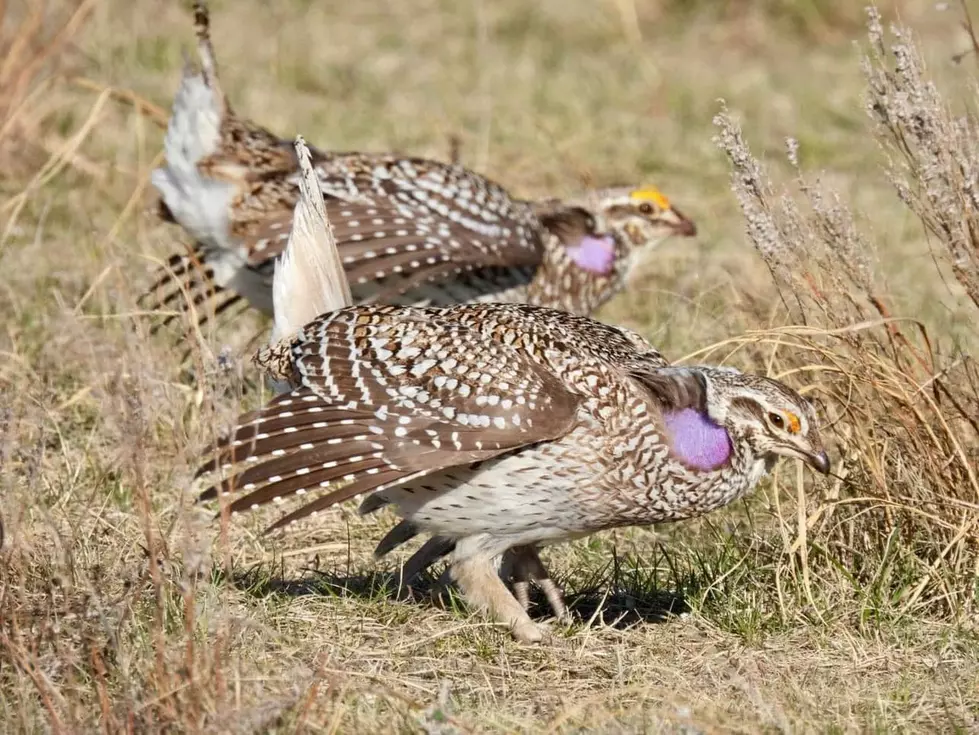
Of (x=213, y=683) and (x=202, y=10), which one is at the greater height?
(x=202, y=10)

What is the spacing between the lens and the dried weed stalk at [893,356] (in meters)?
4.26

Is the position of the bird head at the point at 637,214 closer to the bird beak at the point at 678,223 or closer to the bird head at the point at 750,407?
the bird beak at the point at 678,223

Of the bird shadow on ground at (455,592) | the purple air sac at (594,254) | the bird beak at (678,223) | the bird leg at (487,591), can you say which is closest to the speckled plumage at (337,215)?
the purple air sac at (594,254)

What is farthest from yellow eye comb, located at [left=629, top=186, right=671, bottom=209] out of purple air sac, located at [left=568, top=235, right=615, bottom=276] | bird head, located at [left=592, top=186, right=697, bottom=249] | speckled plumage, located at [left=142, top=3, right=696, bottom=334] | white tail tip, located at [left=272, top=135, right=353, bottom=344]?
white tail tip, located at [left=272, top=135, right=353, bottom=344]

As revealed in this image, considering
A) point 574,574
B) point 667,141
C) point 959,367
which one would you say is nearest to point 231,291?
point 574,574

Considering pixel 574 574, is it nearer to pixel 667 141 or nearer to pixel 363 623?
pixel 363 623

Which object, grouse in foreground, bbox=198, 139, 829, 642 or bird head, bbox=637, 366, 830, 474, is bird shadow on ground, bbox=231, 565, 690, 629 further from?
bird head, bbox=637, 366, 830, 474

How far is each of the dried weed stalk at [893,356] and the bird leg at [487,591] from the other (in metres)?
0.84

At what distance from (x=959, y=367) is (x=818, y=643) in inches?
40.8

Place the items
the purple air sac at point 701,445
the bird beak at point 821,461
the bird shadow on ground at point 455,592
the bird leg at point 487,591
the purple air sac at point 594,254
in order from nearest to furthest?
1. the bird beak at point 821,461
2. the purple air sac at point 701,445
3. the bird leg at point 487,591
4. the bird shadow on ground at point 455,592
5. the purple air sac at point 594,254

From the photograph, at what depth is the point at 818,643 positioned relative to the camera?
4.19 meters

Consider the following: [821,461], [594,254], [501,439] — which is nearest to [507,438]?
[501,439]

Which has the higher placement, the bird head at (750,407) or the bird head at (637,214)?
the bird head at (637,214)

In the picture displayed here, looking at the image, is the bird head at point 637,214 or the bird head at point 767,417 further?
the bird head at point 637,214
